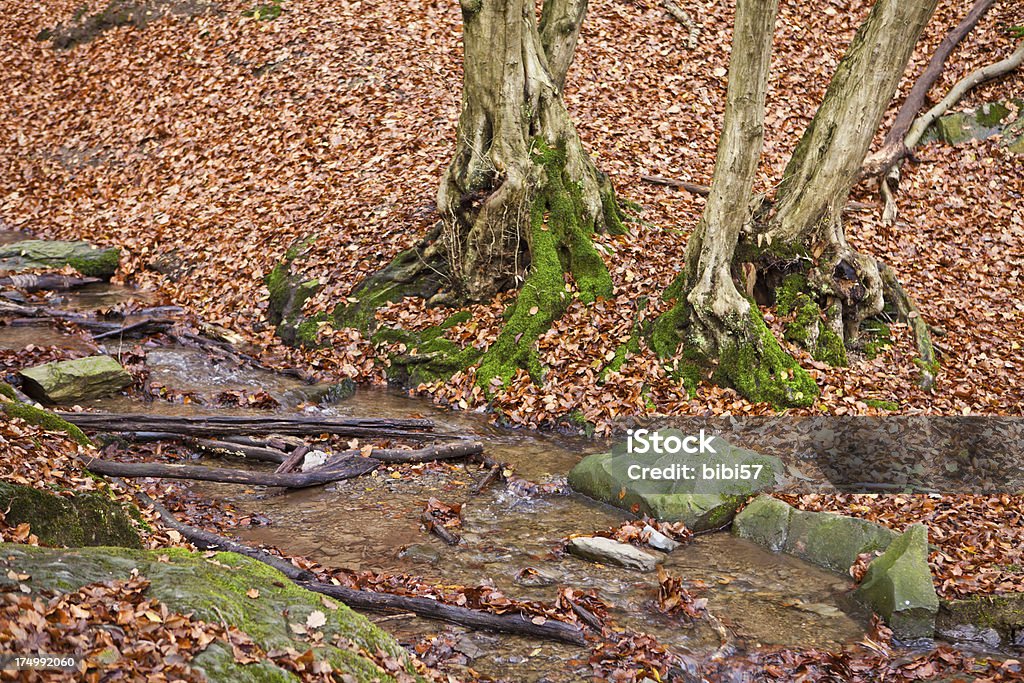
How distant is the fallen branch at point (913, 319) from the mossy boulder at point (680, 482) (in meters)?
2.67

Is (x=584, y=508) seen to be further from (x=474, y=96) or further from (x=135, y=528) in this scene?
(x=474, y=96)

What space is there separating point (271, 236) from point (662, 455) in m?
6.65

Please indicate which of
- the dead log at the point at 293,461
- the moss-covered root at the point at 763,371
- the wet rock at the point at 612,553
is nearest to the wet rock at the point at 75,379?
the dead log at the point at 293,461

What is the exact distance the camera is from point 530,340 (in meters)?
8.89

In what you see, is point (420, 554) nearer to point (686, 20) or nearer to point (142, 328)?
point (142, 328)

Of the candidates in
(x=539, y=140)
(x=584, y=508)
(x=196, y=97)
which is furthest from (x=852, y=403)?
(x=196, y=97)

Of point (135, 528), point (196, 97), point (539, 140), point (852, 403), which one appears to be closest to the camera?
point (135, 528)

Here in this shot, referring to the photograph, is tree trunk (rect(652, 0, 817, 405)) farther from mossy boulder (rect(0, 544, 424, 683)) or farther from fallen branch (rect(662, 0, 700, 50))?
fallen branch (rect(662, 0, 700, 50))

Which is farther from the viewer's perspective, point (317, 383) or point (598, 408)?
point (317, 383)

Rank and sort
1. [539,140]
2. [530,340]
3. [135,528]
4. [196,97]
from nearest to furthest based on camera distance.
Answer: [135,528], [530,340], [539,140], [196,97]

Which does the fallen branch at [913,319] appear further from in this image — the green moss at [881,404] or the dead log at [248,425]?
the dead log at [248,425]

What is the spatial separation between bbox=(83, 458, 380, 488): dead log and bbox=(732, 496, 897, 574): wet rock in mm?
3217

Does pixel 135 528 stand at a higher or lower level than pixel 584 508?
higher

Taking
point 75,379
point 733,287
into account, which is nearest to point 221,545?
point 75,379
